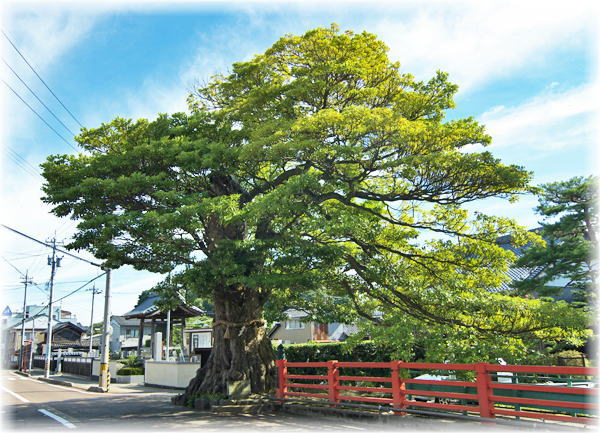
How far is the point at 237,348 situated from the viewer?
1540 cm

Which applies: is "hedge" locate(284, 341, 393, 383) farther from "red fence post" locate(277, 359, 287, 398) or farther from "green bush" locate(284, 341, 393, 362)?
"red fence post" locate(277, 359, 287, 398)

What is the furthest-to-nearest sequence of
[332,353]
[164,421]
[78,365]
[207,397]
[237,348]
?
[78,365]
[332,353]
[237,348]
[207,397]
[164,421]

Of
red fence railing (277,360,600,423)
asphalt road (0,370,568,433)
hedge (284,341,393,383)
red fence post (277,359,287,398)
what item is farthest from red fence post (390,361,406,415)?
hedge (284,341,393,383)

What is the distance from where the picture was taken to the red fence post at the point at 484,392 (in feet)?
28.5

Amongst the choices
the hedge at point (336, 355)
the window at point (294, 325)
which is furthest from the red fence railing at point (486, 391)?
the window at point (294, 325)

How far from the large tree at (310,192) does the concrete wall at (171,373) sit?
304 inches

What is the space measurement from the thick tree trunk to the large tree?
65mm

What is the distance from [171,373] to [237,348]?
9.94 metres

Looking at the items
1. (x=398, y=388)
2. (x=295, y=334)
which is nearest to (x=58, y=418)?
(x=398, y=388)

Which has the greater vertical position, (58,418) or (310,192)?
(310,192)

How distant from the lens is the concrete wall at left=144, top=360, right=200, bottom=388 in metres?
22.8

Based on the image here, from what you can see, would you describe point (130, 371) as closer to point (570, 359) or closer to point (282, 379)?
point (282, 379)

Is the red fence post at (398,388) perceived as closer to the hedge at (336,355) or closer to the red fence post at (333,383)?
the red fence post at (333,383)

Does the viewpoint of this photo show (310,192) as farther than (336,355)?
No
